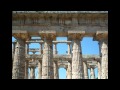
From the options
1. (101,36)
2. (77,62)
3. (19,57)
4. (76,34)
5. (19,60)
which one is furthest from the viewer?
(19,57)

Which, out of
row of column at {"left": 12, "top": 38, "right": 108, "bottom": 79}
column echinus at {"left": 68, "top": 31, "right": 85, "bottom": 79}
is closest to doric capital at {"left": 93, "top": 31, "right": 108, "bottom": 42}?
row of column at {"left": 12, "top": 38, "right": 108, "bottom": 79}

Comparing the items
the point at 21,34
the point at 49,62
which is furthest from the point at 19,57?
the point at 49,62

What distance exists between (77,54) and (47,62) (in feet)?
9.12

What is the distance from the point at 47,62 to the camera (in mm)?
24391

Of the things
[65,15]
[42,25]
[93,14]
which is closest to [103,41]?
[93,14]

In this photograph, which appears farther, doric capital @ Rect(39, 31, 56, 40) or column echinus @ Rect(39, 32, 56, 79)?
doric capital @ Rect(39, 31, 56, 40)

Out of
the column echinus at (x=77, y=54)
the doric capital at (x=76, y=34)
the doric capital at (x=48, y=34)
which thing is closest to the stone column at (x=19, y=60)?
the doric capital at (x=48, y=34)

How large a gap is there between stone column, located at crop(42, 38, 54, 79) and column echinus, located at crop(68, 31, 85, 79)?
197 cm

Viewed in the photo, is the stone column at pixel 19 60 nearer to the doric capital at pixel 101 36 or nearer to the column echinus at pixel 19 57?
the column echinus at pixel 19 57

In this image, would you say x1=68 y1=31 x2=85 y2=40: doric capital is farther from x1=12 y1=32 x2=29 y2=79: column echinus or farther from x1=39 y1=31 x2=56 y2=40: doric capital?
x1=12 y1=32 x2=29 y2=79: column echinus

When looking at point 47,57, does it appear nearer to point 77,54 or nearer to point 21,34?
point 77,54

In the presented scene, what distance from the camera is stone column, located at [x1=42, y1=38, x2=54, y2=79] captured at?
24047 millimetres
